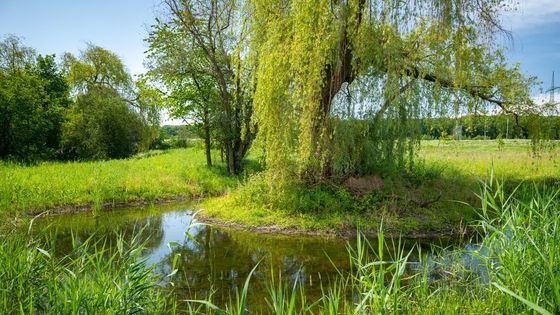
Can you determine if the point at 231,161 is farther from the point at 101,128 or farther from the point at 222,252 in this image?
the point at 101,128

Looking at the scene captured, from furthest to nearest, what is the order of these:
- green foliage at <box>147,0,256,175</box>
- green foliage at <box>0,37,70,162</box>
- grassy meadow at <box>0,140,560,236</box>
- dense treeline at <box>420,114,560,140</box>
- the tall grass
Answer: green foliage at <box>0,37,70,162</box>
green foliage at <box>147,0,256,175</box>
dense treeline at <box>420,114,560,140</box>
grassy meadow at <box>0,140,560,236</box>
the tall grass

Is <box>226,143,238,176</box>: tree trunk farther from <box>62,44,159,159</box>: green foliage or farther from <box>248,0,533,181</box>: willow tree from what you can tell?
<box>248,0,533,181</box>: willow tree

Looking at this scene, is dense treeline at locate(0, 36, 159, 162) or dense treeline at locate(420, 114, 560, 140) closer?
dense treeline at locate(420, 114, 560, 140)

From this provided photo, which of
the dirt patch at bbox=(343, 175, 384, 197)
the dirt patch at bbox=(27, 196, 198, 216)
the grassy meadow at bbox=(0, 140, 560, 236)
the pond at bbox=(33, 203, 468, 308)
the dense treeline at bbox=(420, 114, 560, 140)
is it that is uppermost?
the dense treeline at bbox=(420, 114, 560, 140)

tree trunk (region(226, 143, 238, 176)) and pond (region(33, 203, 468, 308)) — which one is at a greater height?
tree trunk (region(226, 143, 238, 176))

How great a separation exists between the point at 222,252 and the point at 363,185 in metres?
4.95

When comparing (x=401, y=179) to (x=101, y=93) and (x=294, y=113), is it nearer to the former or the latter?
(x=294, y=113)

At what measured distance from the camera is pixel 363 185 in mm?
11797

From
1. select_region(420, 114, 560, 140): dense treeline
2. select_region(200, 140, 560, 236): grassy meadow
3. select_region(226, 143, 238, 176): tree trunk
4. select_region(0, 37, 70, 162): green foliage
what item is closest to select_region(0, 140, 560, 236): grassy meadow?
select_region(200, 140, 560, 236): grassy meadow

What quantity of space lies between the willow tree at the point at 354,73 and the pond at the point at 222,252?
251cm

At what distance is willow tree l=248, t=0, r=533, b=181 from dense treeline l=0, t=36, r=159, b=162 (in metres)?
11.1

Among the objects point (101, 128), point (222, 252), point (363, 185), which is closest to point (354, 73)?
point (363, 185)

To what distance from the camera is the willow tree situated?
10.6 metres

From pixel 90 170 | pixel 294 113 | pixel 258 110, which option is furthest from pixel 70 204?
pixel 294 113
